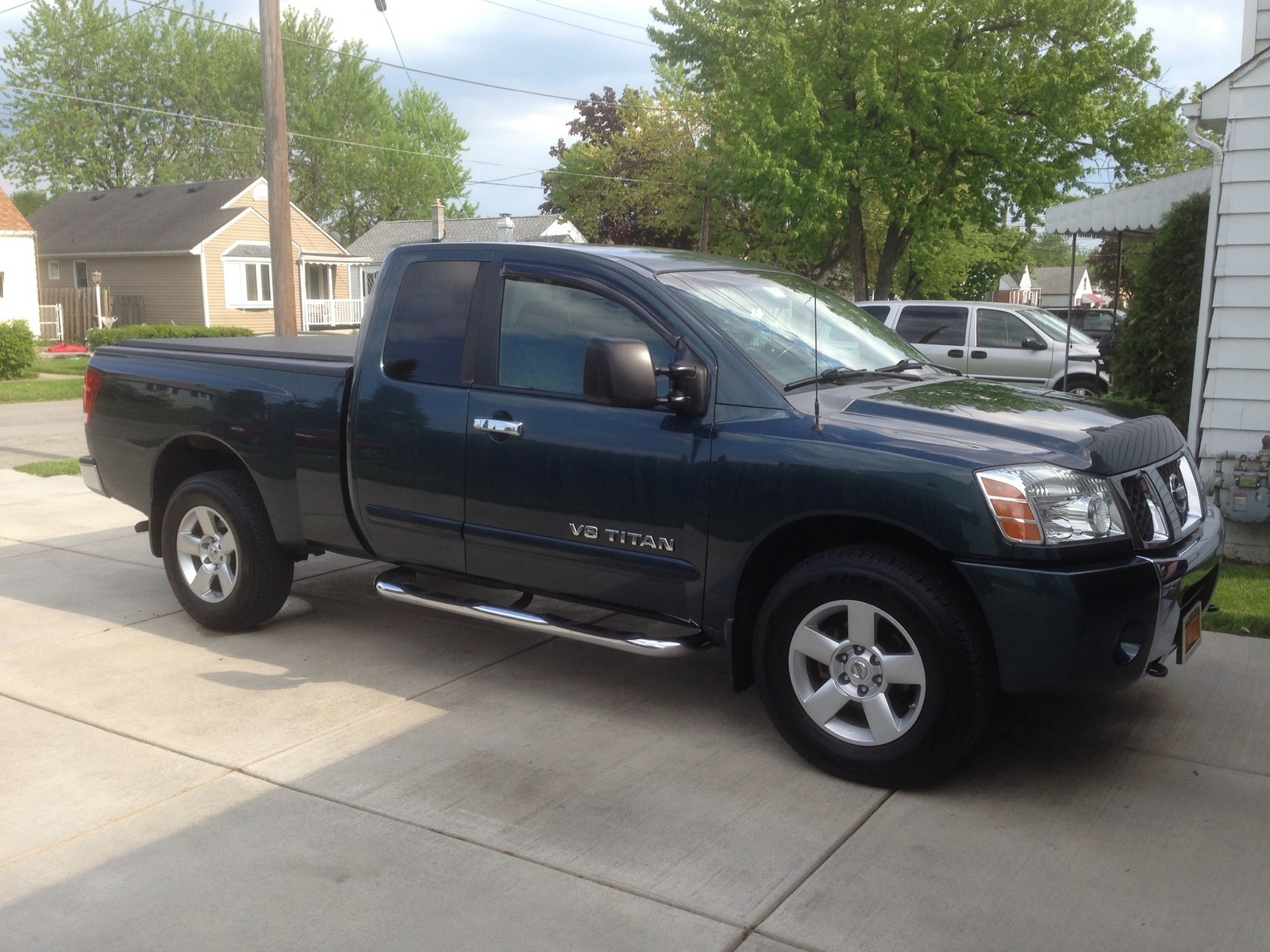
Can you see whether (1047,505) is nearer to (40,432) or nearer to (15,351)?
(40,432)

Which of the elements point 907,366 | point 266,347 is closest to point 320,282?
point 266,347

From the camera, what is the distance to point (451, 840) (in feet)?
12.7

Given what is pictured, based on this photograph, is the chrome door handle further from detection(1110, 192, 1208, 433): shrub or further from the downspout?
detection(1110, 192, 1208, 433): shrub

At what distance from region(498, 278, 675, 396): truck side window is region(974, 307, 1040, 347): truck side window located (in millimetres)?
12144

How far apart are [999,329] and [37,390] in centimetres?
1643

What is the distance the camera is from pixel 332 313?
49.2 metres

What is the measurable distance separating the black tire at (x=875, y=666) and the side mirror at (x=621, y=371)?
2.93ft

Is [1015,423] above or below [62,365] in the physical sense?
above

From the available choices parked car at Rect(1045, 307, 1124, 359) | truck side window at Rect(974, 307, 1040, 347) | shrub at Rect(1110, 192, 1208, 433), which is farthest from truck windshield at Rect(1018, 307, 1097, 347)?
shrub at Rect(1110, 192, 1208, 433)

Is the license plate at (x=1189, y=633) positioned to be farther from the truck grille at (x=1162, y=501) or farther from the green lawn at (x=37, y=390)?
the green lawn at (x=37, y=390)

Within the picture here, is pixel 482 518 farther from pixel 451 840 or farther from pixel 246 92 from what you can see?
pixel 246 92

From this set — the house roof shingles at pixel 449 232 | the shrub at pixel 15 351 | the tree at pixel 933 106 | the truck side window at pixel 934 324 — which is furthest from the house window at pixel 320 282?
the truck side window at pixel 934 324

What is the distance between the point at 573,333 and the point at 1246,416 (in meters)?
5.08

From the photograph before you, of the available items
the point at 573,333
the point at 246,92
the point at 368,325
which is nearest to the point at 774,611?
the point at 573,333
